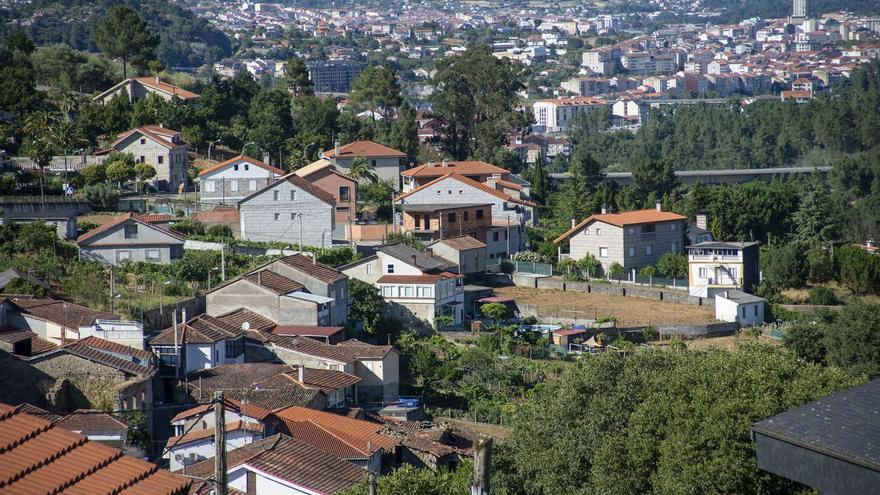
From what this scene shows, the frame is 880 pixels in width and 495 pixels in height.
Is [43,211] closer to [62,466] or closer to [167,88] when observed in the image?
[167,88]

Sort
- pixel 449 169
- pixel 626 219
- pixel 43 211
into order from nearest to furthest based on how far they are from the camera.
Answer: pixel 43 211
pixel 626 219
pixel 449 169

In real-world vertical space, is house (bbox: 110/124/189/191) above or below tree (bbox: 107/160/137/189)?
above

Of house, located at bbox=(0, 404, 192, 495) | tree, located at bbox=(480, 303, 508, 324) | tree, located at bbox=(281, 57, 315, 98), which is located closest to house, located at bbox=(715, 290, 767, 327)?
tree, located at bbox=(480, 303, 508, 324)

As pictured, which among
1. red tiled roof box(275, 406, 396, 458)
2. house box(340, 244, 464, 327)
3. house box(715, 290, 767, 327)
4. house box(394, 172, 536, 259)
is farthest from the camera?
house box(394, 172, 536, 259)

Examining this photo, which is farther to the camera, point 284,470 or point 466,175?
point 466,175

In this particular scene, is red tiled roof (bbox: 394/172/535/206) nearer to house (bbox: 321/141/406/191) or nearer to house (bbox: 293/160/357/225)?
house (bbox: 293/160/357/225)

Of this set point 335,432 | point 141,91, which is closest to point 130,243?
point 335,432

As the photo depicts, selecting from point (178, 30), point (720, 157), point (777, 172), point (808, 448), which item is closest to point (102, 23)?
point (777, 172)
